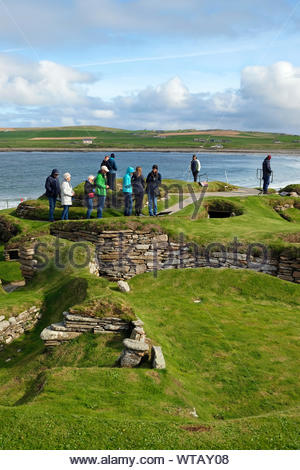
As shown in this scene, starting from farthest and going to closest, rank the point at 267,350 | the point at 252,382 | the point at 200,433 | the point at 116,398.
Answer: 1. the point at 267,350
2. the point at 252,382
3. the point at 116,398
4. the point at 200,433

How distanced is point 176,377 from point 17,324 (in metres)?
6.47

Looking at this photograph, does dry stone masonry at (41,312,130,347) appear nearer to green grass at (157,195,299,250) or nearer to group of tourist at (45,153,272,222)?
green grass at (157,195,299,250)

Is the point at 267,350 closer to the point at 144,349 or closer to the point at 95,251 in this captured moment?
the point at 144,349

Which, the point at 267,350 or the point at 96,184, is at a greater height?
the point at 96,184

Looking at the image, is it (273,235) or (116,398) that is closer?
(116,398)

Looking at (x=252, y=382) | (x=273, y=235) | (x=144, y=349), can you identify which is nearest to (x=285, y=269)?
(x=273, y=235)

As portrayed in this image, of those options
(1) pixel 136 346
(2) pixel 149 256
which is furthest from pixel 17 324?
(2) pixel 149 256

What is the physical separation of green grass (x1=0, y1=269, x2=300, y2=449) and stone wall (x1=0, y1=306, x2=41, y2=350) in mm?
281

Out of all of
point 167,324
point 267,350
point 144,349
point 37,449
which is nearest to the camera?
point 37,449

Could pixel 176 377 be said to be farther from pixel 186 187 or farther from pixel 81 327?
pixel 186 187

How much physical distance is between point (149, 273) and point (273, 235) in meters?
6.20

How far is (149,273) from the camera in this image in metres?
17.4

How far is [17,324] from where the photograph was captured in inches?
502

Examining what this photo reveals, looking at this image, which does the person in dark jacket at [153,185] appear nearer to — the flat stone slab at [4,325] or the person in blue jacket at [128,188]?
the person in blue jacket at [128,188]
